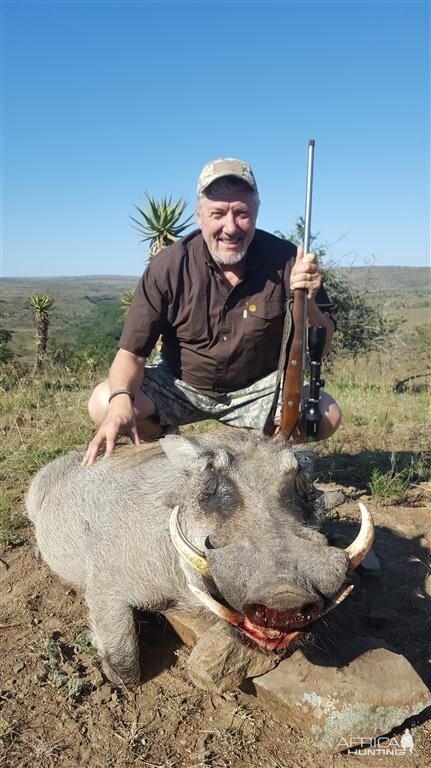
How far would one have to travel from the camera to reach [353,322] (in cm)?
1304

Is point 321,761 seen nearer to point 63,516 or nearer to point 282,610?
point 282,610

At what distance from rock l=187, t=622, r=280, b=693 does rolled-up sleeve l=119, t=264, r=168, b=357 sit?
202 centimetres

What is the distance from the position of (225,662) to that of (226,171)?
2.87 m

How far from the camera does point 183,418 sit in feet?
14.7

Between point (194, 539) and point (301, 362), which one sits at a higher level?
point (301, 362)

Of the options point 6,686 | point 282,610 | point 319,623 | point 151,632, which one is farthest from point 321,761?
point 6,686

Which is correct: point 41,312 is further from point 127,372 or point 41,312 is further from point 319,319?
point 319,319

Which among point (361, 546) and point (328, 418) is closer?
point (361, 546)

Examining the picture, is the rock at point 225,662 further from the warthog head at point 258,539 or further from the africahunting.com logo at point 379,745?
the africahunting.com logo at point 379,745

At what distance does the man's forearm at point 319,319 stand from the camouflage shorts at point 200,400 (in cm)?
46

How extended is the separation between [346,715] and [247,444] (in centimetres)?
109

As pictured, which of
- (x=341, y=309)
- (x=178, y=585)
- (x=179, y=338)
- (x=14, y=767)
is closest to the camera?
(x=14, y=767)

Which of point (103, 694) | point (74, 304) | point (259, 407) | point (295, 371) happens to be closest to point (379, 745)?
point (103, 694)

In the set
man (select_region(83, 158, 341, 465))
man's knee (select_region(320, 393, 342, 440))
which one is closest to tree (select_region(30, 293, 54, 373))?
man (select_region(83, 158, 341, 465))
